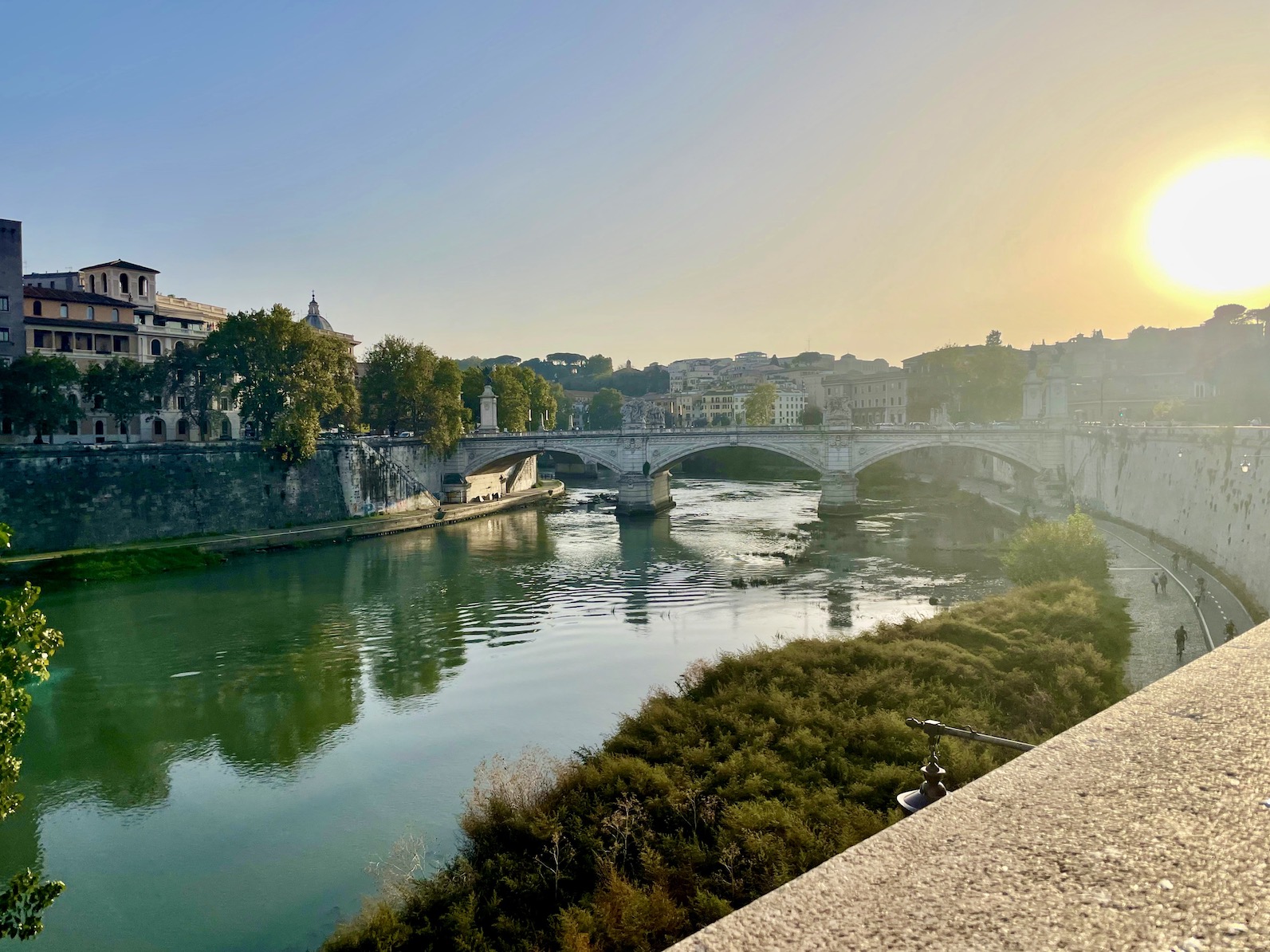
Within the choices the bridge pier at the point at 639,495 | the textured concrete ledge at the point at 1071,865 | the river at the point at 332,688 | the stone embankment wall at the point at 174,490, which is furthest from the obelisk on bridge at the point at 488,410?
the textured concrete ledge at the point at 1071,865

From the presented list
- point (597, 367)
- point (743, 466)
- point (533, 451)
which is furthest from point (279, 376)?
point (597, 367)

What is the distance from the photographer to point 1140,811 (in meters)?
3.27

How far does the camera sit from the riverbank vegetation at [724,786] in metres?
8.66

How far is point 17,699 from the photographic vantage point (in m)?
6.90

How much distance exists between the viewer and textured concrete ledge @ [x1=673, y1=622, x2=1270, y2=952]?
104 inches

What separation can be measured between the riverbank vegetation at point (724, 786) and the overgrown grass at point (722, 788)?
3cm

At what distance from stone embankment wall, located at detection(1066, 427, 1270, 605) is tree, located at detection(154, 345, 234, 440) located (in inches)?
1590

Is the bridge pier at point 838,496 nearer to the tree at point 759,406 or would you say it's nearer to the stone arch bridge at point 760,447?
the stone arch bridge at point 760,447

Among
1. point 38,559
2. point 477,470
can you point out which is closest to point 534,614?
point 38,559

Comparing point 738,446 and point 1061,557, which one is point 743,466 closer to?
point 738,446

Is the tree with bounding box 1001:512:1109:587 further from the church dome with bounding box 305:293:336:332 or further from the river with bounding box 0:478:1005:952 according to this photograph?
the church dome with bounding box 305:293:336:332

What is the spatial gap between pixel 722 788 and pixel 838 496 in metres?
37.7

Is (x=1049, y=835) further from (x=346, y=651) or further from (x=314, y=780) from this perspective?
(x=346, y=651)

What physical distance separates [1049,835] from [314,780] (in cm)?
1296
